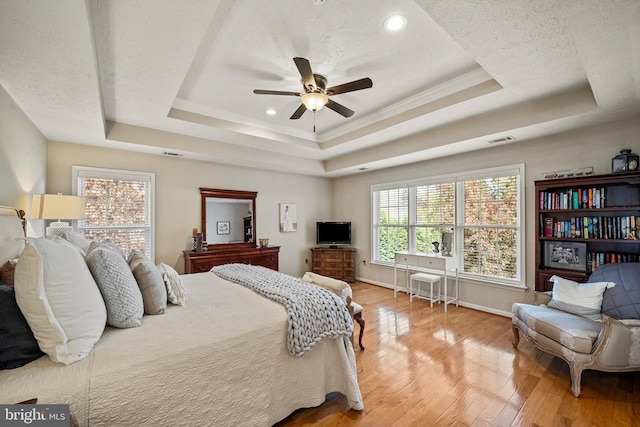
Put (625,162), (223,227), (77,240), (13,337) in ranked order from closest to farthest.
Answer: (13,337) < (77,240) < (625,162) < (223,227)

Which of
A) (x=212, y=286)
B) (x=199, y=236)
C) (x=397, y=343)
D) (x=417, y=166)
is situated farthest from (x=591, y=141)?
(x=199, y=236)

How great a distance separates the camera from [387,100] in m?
3.47

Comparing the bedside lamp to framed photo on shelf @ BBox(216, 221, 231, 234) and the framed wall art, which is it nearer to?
framed photo on shelf @ BBox(216, 221, 231, 234)

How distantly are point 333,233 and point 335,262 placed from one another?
25.6 inches

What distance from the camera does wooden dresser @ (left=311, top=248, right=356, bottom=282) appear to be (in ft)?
19.9

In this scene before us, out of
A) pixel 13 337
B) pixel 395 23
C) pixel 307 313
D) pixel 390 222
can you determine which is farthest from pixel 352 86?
pixel 390 222

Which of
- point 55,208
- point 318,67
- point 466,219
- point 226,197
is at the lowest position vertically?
point 466,219

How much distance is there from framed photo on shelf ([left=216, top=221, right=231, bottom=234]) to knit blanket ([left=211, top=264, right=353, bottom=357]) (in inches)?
113

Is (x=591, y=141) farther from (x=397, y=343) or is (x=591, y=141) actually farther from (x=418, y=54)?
(x=397, y=343)

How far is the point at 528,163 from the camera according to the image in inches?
149


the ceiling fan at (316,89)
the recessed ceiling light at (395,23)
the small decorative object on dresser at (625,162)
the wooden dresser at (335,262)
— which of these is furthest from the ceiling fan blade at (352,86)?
the wooden dresser at (335,262)

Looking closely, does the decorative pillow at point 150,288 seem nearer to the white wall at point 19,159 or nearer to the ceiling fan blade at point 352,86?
the white wall at point 19,159

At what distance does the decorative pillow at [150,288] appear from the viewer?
6.02 ft

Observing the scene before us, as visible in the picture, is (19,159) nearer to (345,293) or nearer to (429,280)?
(345,293)
